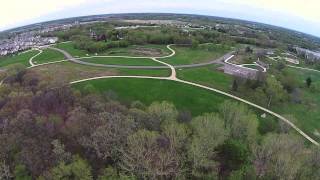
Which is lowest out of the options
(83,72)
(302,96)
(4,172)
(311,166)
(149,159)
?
(302,96)

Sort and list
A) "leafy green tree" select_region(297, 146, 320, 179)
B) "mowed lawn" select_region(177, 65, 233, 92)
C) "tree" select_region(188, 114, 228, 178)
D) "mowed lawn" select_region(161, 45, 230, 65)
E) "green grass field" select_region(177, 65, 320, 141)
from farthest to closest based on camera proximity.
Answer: "mowed lawn" select_region(161, 45, 230, 65)
"mowed lawn" select_region(177, 65, 233, 92)
"green grass field" select_region(177, 65, 320, 141)
"leafy green tree" select_region(297, 146, 320, 179)
"tree" select_region(188, 114, 228, 178)

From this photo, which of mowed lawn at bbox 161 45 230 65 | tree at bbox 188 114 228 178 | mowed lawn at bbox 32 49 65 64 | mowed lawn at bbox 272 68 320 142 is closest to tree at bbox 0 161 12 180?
tree at bbox 188 114 228 178

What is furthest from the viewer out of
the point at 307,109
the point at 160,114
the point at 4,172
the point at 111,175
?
the point at 307,109

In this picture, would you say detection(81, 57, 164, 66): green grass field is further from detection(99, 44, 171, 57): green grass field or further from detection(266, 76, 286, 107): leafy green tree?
detection(266, 76, 286, 107): leafy green tree

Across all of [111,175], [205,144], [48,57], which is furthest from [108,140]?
[48,57]

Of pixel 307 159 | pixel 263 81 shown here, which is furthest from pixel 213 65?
pixel 307 159

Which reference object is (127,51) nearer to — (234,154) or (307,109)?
(307,109)
